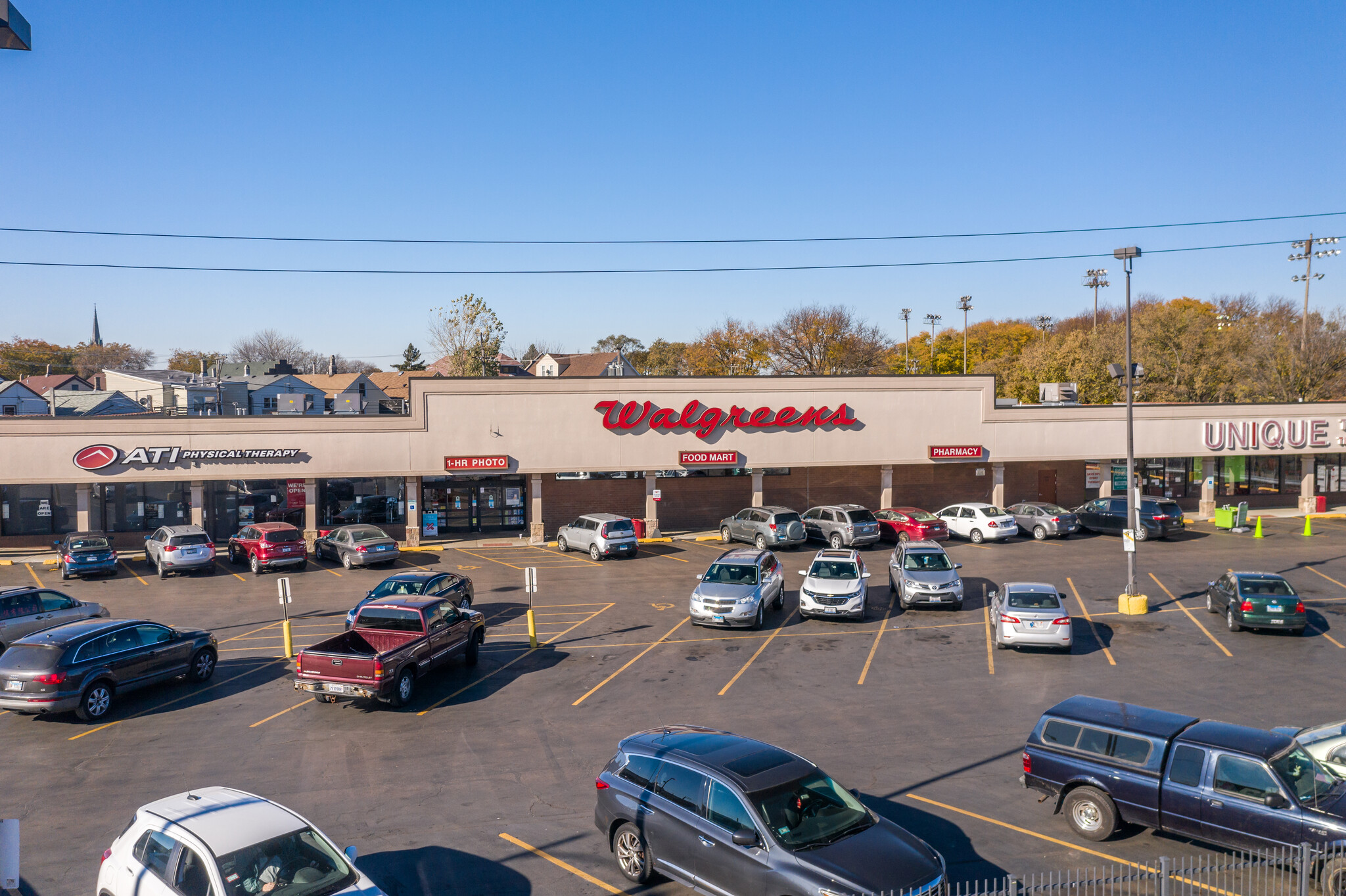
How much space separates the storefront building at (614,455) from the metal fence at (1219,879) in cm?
2885

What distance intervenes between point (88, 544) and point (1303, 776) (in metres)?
33.2

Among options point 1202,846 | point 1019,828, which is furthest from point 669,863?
point 1202,846

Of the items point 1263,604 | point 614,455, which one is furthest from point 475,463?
point 1263,604

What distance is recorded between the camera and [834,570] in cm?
2355

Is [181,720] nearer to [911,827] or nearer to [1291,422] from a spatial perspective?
[911,827]

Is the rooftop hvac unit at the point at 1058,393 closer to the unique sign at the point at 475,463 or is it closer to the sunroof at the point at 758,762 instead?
the unique sign at the point at 475,463

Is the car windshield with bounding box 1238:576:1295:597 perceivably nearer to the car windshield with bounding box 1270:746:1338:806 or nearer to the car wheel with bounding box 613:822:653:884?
the car windshield with bounding box 1270:746:1338:806

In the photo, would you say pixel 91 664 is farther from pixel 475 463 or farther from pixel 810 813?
pixel 475 463

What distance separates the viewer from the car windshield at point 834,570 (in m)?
23.3

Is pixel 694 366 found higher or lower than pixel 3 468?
higher

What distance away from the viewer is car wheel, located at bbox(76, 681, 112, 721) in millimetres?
15609

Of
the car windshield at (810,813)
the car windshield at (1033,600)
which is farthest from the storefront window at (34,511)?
the car windshield at (810,813)

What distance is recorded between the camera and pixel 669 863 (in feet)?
30.1

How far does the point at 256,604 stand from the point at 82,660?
9.78 m
